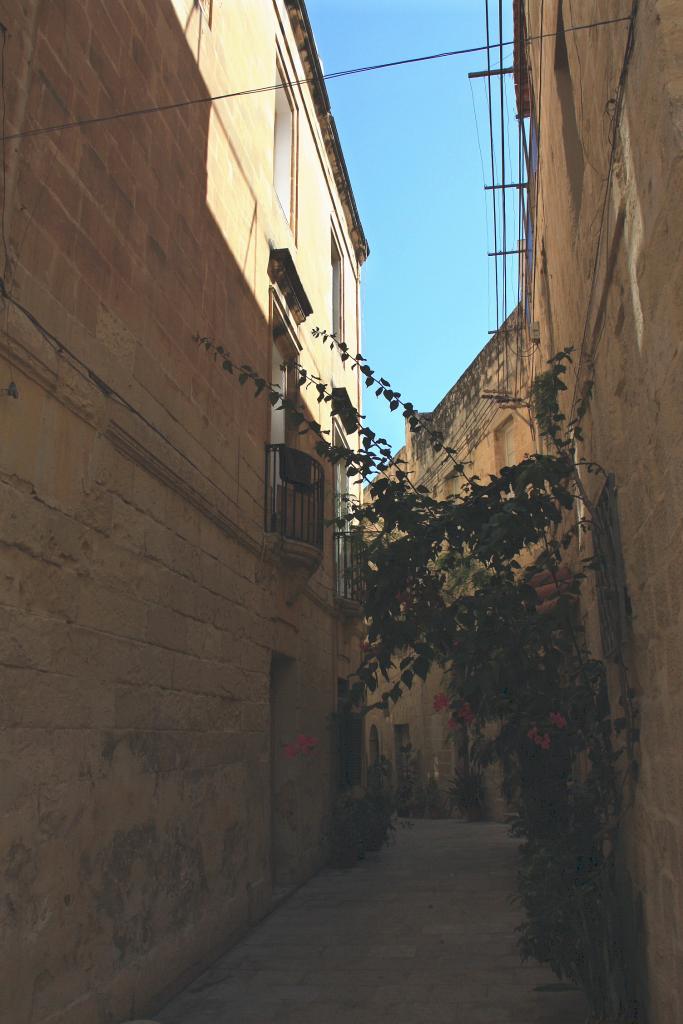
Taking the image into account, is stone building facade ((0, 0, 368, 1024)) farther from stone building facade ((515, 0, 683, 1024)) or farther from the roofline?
stone building facade ((515, 0, 683, 1024))

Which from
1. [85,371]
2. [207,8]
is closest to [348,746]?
[85,371]

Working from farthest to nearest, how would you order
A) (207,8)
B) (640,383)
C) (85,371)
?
(207,8), (85,371), (640,383)

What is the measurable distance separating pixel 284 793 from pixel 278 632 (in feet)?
4.97

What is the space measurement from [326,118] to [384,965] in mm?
10172

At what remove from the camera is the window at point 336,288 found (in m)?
12.7

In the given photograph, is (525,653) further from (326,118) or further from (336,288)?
(336,288)

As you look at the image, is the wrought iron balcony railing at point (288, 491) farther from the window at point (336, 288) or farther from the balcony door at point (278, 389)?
the window at point (336, 288)

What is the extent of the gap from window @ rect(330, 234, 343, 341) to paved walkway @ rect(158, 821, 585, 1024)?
7698 mm

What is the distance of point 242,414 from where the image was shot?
703cm

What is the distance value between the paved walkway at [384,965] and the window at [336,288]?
7698 millimetres

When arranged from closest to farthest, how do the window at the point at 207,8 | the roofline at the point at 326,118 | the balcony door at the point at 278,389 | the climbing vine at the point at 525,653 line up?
1. the climbing vine at the point at 525,653
2. the window at the point at 207,8
3. the balcony door at the point at 278,389
4. the roofline at the point at 326,118

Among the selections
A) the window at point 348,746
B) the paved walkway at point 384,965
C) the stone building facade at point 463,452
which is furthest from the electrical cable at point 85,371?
the stone building facade at point 463,452

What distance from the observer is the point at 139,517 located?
476 cm

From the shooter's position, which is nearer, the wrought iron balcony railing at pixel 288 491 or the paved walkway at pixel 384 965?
the paved walkway at pixel 384 965
